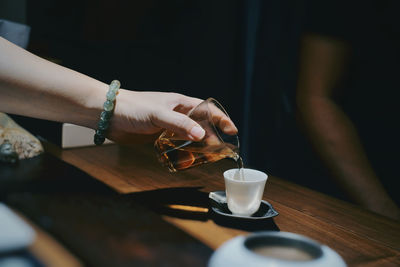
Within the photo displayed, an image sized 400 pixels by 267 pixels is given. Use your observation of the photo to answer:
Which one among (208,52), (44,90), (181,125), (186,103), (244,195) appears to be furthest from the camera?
(208,52)

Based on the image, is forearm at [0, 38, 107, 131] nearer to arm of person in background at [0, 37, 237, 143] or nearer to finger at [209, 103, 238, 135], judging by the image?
arm of person in background at [0, 37, 237, 143]

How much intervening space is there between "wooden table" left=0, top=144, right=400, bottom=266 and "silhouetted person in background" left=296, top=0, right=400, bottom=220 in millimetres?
492

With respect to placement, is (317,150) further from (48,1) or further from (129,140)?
(48,1)

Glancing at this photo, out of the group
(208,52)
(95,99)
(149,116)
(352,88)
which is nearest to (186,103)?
(149,116)

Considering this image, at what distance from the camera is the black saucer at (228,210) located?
3.15 ft

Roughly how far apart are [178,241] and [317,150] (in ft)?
3.72

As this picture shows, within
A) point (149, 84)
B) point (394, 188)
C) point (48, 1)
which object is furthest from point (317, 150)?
point (48, 1)

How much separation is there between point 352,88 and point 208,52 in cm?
81

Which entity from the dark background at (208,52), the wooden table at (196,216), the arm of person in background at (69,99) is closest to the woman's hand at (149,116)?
the arm of person in background at (69,99)

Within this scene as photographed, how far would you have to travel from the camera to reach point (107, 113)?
1293 millimetres

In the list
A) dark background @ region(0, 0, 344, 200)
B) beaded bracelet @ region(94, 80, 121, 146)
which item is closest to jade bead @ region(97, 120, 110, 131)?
beaded bracelet @ region(94, 80, 121, 146)

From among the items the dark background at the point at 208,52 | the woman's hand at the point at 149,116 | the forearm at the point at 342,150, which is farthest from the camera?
the dark background at the point at 208,52

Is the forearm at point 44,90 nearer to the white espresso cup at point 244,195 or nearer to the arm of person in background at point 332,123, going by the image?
the white espresso cup at point 244,195

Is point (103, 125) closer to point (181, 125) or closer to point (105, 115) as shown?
point (105, 115)
